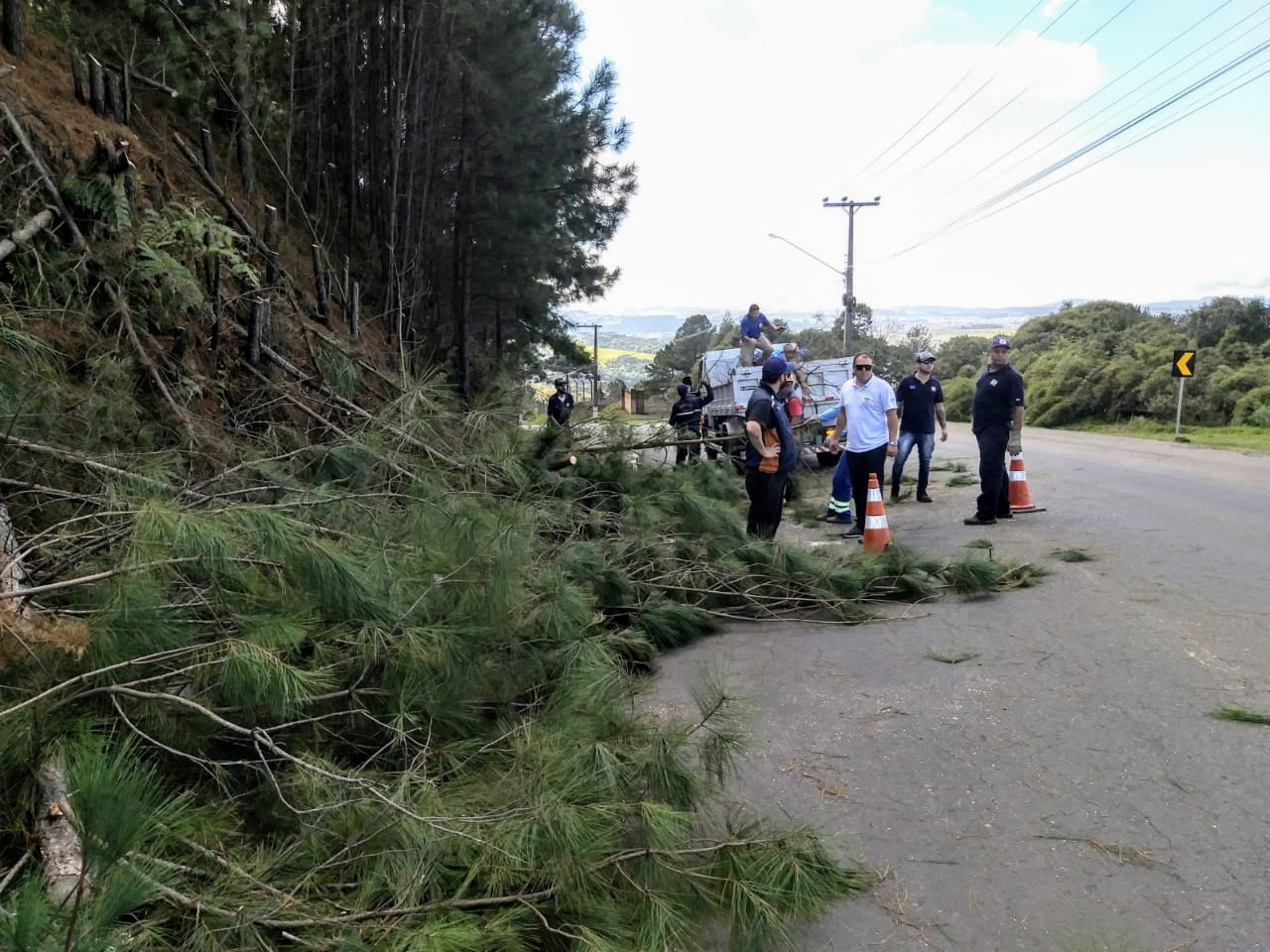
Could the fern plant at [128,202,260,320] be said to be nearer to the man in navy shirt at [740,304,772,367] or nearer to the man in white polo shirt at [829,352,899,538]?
the man in white polo shirt at [829,352,899,538]

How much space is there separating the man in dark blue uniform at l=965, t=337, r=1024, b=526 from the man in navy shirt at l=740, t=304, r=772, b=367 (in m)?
5.17

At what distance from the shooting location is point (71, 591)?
8.73 ft

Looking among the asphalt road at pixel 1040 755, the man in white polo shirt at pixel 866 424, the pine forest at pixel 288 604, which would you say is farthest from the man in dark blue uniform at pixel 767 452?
the asphalt road at pixel 1040 755

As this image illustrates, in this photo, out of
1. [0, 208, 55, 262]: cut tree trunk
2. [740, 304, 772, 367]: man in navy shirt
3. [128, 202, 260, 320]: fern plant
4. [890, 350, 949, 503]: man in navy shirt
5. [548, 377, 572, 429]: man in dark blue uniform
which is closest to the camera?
[0, 208, 55, 262]: cut tree trunk

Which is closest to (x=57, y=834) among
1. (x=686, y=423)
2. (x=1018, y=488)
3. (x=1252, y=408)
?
(x=686, y=423)

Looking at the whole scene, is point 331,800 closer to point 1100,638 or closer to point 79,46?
point 1100,638

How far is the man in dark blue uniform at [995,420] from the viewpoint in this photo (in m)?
7.99

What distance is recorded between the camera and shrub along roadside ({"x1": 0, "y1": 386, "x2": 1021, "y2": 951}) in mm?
1952

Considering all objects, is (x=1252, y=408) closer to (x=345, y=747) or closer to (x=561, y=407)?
(x=561, y=407)

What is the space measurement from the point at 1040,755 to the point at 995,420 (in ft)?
17.0

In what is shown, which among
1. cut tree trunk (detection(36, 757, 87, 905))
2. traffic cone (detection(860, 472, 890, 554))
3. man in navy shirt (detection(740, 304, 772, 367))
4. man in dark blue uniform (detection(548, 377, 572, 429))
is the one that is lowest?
traffic cone (detection(860, 472, 890, 554))

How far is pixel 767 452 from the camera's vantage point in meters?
6.49

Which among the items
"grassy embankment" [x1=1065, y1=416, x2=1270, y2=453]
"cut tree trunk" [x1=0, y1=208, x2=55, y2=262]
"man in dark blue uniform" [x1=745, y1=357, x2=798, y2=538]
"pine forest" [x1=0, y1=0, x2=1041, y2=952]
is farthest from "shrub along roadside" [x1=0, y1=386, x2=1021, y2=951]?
"grassy embankment" [x1=1065, y1=416, x2=1270, y2=453]

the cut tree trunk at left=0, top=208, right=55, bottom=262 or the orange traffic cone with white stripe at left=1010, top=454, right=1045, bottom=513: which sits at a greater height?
the cut tree trunk at left=0, top=208, right=55, bottom=262
